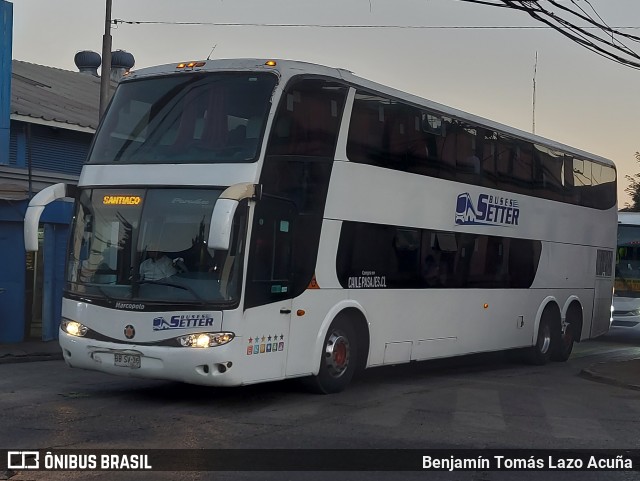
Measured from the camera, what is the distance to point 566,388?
49.1ft

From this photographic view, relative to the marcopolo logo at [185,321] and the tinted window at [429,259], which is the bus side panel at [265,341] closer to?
the marcopolo logo at [185,321]

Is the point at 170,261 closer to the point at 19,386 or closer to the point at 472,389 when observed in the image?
the point at 19,386

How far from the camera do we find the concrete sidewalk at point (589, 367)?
15.8 m

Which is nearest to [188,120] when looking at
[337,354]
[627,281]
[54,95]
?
[337,354]

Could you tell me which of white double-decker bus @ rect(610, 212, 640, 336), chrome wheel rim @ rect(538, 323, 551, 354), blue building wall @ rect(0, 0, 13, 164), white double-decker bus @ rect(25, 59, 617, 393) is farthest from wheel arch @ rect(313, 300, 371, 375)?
white double-decker bus @ rect(610, 212, 640, 336)

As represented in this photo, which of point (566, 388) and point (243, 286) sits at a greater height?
point (243, 286)

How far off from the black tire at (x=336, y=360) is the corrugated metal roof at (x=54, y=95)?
39.1 ft

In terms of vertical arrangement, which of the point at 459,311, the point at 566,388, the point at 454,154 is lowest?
the point at 566,388

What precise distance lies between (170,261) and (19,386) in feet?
10.6

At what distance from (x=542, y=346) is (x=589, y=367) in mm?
1506

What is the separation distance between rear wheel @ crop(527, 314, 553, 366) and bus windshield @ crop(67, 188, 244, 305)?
9495 millimetres

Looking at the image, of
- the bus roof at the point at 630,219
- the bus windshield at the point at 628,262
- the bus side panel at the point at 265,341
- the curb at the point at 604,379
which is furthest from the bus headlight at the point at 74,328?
the bus roof at the point at 630,219

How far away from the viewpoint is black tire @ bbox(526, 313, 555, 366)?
19.0 m

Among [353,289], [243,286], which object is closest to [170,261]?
[243,286]
